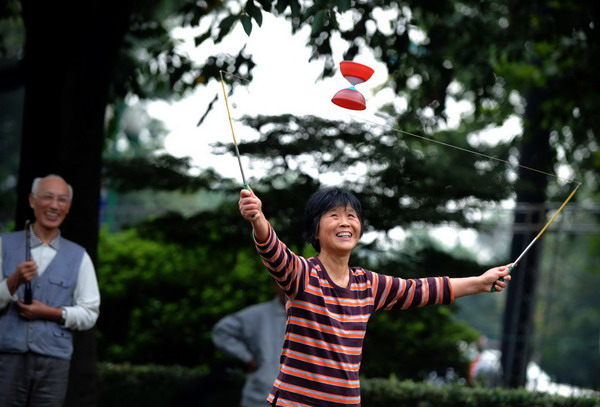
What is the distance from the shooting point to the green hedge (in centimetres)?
710

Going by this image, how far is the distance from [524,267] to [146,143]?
975 inches

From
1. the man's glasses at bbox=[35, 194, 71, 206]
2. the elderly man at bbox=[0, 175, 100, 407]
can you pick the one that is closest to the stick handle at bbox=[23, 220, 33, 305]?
the elderly man at bbox=[0, 175, 100, 407]

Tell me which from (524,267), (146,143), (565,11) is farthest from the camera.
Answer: (146,143)

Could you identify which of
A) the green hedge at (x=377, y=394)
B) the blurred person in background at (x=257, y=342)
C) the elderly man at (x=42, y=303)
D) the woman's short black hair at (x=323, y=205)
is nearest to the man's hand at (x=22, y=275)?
the elderly man at (x=42, y=303)

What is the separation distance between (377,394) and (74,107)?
323 centimetres

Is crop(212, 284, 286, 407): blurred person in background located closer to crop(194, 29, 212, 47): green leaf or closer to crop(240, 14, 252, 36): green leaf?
crop(194, 29, 212, 47): green leaf

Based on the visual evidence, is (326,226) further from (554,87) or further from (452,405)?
(554,87)

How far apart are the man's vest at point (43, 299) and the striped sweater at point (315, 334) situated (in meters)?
1.67

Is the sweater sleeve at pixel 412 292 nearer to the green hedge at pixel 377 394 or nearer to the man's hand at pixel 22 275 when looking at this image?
the man's hand at pixel 22 275

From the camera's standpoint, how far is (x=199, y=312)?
10039 mm

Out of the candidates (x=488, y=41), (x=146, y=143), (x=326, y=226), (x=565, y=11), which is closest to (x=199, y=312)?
(x=488, y=41)

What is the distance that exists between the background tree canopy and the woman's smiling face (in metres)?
1.48

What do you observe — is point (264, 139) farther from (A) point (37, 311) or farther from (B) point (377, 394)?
(A) point (37, 311)

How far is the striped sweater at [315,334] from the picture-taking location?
360cm
